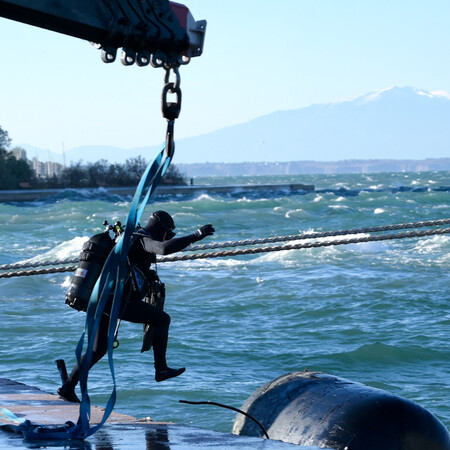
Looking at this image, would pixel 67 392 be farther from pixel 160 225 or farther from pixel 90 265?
pixel 160 225

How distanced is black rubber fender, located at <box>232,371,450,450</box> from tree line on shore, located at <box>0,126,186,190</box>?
287 feet

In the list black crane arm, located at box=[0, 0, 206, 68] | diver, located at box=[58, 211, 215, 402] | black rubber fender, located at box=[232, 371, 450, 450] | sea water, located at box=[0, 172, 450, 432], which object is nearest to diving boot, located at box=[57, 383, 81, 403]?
diver, located at box=[58, 211, 215, 402]

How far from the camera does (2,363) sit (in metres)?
13.4

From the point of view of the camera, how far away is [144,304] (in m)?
6.71

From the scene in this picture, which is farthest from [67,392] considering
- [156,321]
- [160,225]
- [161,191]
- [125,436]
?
[161,191]

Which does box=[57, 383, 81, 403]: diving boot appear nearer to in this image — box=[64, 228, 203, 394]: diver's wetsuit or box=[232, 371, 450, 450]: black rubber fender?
box=[64, 228, 203, 394]: diver's wetsuit

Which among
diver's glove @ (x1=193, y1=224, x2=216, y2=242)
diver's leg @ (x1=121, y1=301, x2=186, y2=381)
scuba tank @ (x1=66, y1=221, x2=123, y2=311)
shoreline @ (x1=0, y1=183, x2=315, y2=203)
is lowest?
shoreline @ (x1=0, y1=183, x2=315, y2=203)

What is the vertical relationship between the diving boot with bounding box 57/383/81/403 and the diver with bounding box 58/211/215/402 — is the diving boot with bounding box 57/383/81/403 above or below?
below

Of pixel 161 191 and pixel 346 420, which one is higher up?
pixel 346 420

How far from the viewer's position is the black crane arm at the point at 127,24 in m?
4.68

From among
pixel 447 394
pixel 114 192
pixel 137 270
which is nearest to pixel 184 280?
pixel 447 394

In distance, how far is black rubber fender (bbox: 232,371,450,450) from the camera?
18.7 feet

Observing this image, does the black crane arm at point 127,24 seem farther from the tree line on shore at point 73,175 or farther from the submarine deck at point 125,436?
the tree line on shore at point 73,175

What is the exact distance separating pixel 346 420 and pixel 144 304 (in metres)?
1.76
